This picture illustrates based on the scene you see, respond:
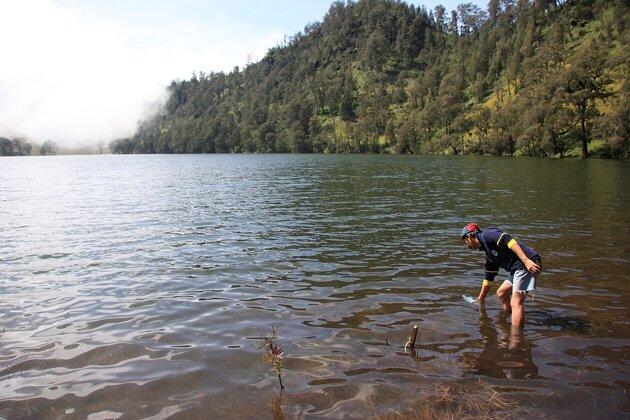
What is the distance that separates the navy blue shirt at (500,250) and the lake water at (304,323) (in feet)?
4.54

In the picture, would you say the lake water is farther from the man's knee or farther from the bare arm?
the bare arm

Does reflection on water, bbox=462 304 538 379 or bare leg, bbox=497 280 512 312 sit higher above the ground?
bare leg, bbox=497 280 512 312

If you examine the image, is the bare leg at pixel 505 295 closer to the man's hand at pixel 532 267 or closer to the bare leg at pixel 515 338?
the bare leg at pixel 515 338

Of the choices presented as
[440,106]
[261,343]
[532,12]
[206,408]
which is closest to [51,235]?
[261,343]

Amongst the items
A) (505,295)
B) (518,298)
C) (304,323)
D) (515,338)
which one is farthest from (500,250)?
(304,323)

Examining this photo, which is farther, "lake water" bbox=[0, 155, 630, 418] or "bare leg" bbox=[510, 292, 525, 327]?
"bare leg" bbox=[510, 292, 525, 327]

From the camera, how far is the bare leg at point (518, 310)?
34.1 ft

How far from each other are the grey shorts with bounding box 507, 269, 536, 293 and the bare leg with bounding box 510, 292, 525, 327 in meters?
0.13

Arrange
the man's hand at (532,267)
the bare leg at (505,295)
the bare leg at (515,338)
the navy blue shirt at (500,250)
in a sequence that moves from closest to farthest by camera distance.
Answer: the bare leg at (515,338) < the man's hand at (532,267) < the navy blue shirt at (500,250) < the bare leg at (505,295)

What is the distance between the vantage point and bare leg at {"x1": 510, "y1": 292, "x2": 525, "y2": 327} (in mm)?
10391

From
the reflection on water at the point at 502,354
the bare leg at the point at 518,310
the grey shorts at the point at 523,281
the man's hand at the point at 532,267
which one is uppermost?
the man's hand at the point at 532,267

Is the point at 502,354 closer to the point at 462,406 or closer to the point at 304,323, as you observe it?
the point at 462,406

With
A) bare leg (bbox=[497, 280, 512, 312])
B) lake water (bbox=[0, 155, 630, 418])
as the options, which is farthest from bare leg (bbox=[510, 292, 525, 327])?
bare leg (bbox=[497, 280, 512, 312])

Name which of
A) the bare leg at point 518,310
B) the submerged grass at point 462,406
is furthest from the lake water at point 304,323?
the bare leg at point 518,310
